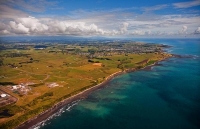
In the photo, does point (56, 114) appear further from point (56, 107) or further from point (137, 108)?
point (137, 108)

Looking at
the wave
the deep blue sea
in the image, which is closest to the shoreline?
the wave

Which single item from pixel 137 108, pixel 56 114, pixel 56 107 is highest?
pixel 137 108

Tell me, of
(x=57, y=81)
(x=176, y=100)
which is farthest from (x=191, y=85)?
(x=57, y=81)

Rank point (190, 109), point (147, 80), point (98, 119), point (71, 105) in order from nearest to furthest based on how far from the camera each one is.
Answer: point (98, 119) < point (190, 109) < point (71, 105) < point (147, 80)

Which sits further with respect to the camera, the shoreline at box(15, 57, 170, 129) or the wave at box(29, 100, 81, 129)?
the shoreline at box(15, 57, 170, 129)

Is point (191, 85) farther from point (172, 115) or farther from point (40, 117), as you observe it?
point (40, 117)

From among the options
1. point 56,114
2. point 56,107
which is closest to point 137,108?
point 56,114

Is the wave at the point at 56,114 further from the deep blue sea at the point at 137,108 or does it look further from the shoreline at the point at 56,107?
the shoreline at the point at 56,107

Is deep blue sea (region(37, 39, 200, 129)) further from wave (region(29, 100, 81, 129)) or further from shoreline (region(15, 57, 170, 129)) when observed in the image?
shoreline (region(15, 57, 170, 129))

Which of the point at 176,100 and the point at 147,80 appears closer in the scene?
the point at 176,100
